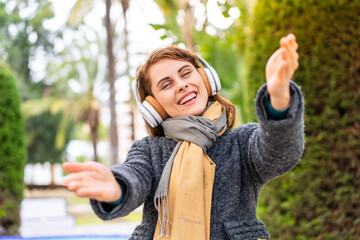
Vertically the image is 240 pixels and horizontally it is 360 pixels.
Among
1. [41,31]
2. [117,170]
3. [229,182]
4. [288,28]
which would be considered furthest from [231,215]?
[41,31]

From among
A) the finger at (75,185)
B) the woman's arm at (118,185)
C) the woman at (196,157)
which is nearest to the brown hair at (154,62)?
the woman at (196,157)

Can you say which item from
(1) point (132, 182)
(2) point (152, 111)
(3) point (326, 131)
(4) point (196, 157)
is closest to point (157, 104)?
(2) point (152, 111)

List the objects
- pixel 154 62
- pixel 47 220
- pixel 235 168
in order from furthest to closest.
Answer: pixel 47 220, pixel 154 62, pixel 235 168

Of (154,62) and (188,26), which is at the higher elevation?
(188,26)

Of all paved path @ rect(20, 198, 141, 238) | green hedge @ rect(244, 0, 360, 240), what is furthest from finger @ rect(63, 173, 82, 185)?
paved path @ rect(20, 198, 141, 238)

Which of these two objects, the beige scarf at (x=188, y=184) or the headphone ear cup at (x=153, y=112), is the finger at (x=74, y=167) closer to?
the beige scarf at (x=188, y=184)

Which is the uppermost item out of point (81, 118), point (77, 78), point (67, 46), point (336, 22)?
point (67, 46)

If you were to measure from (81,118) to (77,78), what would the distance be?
2.64 metres

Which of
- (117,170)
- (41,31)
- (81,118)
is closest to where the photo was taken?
(117,170)

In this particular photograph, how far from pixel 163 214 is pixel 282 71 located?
0.67 meters

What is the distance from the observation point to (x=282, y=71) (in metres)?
1.25

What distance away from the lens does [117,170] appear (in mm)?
1374

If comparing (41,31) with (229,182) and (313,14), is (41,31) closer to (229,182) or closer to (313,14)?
(313,14)

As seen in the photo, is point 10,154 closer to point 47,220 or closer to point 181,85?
point 47,220
